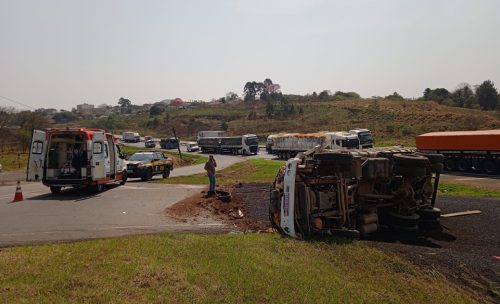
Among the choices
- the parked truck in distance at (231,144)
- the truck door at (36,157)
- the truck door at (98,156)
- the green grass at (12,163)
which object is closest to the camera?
the truck door at (36,157)

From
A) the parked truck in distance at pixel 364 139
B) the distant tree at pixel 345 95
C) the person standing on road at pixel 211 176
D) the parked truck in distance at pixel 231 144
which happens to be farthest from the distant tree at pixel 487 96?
the person standing on road at pixel 211 176

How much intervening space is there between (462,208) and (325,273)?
830 centimetres

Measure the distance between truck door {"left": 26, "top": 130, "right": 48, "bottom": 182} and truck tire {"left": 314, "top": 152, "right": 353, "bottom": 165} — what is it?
13.4m

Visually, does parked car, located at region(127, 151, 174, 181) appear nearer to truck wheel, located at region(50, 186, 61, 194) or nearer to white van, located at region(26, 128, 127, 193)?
white van, located at region(26, 128, 127, 193)

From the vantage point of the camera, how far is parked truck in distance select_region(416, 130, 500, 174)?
29.4 m

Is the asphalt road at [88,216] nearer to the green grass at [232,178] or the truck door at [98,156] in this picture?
the truck door at [98,156]

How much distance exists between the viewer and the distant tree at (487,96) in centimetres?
10612

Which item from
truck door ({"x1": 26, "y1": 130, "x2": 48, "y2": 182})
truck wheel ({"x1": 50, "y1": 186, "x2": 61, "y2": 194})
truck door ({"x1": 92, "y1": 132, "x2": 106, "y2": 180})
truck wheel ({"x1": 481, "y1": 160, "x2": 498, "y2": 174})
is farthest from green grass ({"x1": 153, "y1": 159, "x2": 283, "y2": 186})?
truck wheel ({"x1": 481, "y1": 160, "x2": 498, "y2": 174})

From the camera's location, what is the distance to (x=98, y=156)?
19.1m

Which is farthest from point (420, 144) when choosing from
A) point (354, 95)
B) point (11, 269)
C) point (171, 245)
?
point (354, 95)

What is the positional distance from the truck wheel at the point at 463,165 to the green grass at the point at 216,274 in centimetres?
2647

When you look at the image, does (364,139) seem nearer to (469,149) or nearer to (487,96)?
(469,149)

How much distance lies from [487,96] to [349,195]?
113 metres

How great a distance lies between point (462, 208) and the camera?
1323 centimetres
